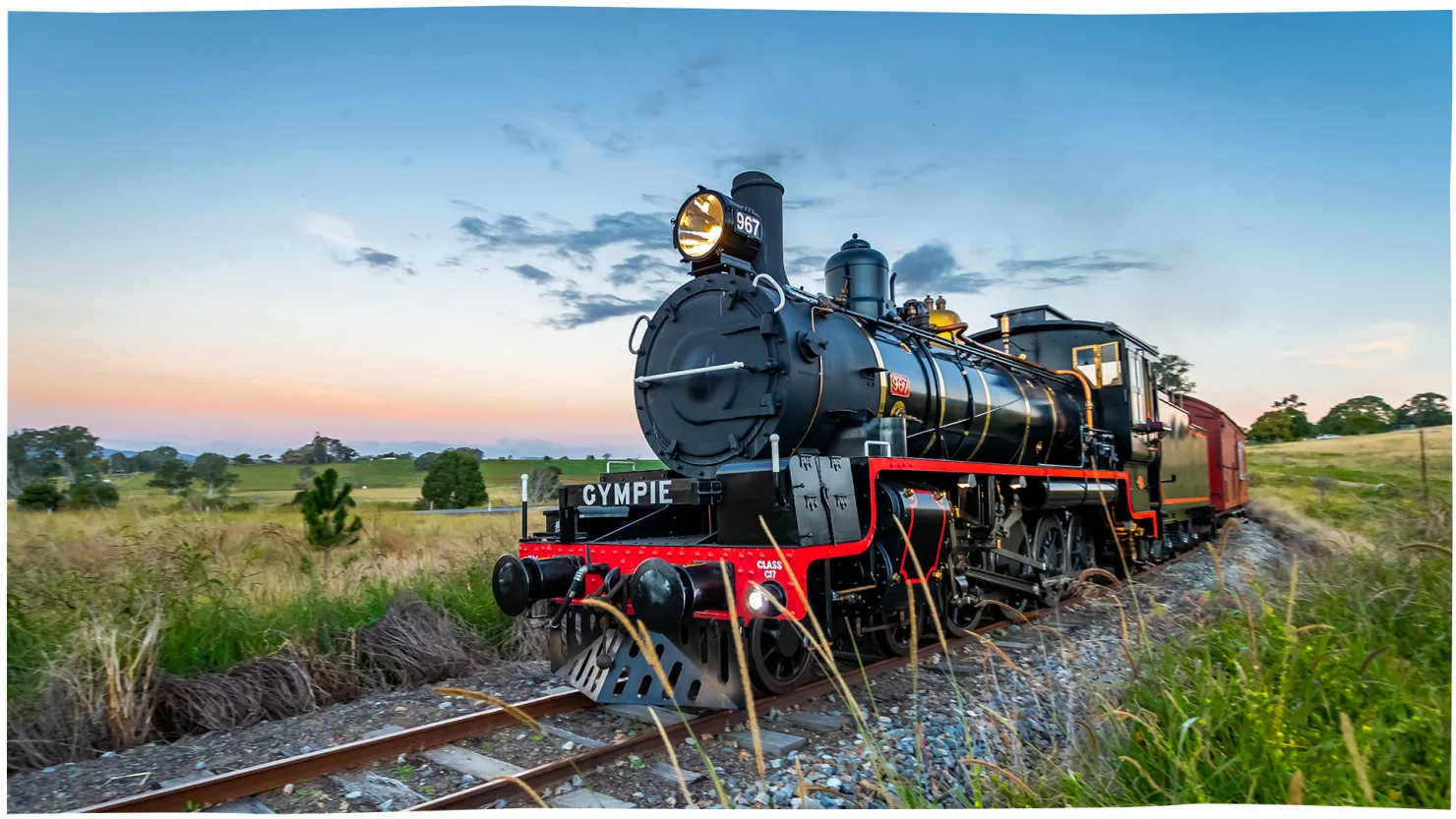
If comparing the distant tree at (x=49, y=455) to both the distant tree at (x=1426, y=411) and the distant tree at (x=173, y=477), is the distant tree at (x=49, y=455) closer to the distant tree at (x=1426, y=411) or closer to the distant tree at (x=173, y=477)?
the distant tree at (x=173, y=477)

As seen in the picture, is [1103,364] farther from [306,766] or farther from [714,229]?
[306,766]

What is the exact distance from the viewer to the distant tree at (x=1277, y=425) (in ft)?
25.9

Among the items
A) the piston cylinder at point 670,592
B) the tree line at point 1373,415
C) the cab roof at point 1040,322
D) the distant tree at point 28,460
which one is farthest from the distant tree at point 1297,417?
the distant tree at point 28,460

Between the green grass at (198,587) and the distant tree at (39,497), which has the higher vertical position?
the distant tree at (39,497)

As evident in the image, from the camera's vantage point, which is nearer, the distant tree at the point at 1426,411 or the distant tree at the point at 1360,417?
the distant tree at the point at 1426,411

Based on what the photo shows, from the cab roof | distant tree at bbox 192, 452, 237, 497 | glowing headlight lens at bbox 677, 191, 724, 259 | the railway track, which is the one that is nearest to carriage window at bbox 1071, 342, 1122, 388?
the cab roof

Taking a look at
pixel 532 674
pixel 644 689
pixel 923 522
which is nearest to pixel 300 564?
pixel 532 674

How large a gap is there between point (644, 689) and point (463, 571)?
10.0ft

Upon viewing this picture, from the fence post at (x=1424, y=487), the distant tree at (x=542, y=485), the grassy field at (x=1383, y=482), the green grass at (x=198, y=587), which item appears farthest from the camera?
the distant tree at (x=542, y=485)

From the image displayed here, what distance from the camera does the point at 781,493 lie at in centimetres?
441

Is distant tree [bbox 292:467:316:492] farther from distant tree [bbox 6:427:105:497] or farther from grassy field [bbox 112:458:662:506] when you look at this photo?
distant tree [bbox 6:427:105:497]

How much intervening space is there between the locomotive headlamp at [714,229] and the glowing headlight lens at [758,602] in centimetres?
236

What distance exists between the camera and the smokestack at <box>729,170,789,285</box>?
596 cm

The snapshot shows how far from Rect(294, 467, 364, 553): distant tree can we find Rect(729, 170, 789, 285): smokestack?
456 cm
